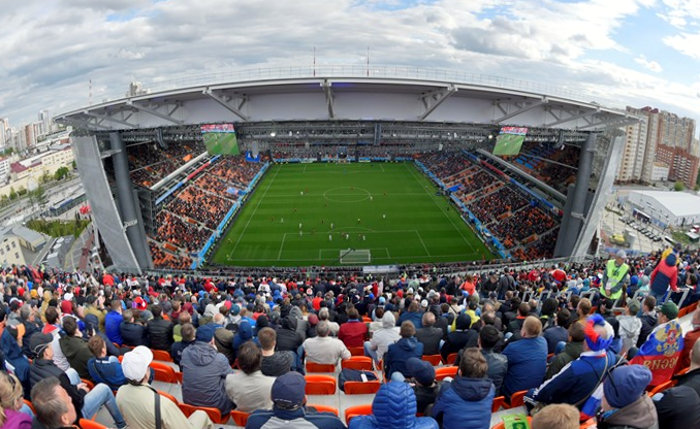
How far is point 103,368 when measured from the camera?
170 inches

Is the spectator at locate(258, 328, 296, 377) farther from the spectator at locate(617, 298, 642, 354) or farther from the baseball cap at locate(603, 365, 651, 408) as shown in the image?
the spectator at locate(617, 298, 642, 354)

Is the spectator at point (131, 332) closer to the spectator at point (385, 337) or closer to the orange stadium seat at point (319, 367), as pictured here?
the orange stadium seat at point (319, 367)

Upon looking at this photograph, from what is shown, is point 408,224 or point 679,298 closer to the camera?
point 679,298

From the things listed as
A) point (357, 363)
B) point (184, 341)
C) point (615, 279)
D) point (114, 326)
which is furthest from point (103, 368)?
point (615, 279)

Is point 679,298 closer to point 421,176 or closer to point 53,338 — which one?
point 53,338

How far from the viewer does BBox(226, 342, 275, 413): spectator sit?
406 centimetres

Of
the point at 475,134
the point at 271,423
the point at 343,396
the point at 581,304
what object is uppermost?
the point at 475,134

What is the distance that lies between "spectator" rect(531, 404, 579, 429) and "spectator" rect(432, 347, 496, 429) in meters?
0.89

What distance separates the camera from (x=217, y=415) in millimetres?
4398

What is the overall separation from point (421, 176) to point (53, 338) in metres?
50.3

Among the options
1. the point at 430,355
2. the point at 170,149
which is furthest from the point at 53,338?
the point at 170,149

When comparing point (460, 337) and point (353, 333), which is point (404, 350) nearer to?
point (460, 337)

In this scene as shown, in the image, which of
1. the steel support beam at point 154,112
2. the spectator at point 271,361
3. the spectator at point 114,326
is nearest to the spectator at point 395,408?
the spectator at point 271,361

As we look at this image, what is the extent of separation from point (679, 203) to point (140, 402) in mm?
64580
